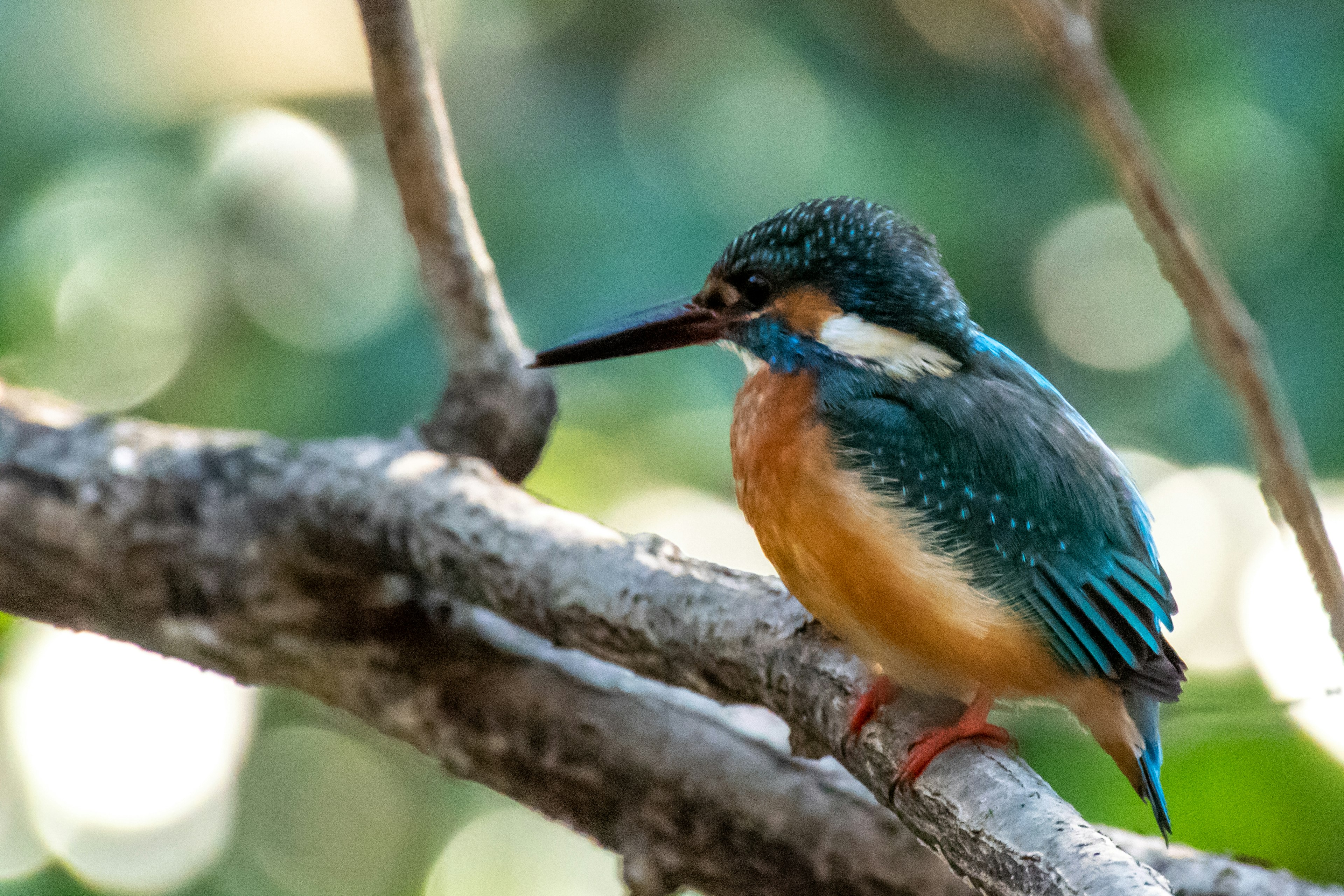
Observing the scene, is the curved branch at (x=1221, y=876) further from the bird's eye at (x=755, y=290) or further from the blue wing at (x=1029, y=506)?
the bird's eye at (x=755, y=290)

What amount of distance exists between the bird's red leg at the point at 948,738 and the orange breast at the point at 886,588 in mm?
66

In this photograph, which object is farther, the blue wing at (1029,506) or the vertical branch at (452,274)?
the vertical branch at (452,274)

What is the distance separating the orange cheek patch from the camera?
58.4 inches

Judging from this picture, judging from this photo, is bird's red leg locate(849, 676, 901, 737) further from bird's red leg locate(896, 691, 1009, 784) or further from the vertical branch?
the vertical branch

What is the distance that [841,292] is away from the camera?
1.47m

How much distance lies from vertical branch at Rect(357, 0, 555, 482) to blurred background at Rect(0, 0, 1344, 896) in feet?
0.56

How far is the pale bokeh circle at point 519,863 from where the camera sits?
2717 millimetres

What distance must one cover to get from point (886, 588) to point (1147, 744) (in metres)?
0.32

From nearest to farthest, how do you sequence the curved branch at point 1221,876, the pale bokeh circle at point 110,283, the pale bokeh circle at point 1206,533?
the curved branch at point 1221,876
the pale bokeh circle at point 1206,533
the pale bokeh circle at point 110,283

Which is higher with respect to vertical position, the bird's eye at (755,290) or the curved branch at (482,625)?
the bird's eye at (755,290)

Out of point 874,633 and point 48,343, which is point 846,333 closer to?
point 874,633

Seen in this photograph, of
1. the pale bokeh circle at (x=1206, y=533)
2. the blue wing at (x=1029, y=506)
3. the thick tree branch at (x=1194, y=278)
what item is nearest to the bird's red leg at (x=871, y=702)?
the blue wing at (x=1029, y=506)

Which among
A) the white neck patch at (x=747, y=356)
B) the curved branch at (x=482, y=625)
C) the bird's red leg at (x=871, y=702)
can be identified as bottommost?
the curved branch at (x=482, y=625)

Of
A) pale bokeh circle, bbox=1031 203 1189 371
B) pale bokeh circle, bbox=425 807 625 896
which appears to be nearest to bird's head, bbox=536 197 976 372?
pale bokeh circle, bbox=1031 203 1189 371
